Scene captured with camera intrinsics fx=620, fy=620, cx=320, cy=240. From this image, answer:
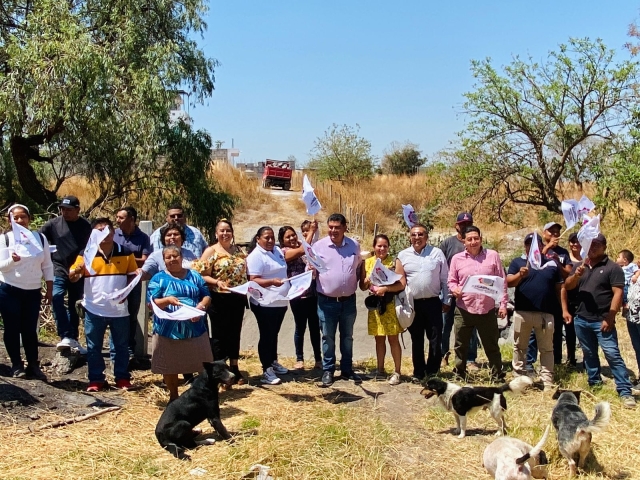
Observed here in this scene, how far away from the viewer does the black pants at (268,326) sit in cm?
655

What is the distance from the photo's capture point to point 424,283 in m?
6.52

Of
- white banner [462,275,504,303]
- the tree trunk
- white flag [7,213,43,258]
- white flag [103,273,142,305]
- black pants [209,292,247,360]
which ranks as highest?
the tree trunk

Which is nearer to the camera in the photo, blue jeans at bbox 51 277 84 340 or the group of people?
the group of people

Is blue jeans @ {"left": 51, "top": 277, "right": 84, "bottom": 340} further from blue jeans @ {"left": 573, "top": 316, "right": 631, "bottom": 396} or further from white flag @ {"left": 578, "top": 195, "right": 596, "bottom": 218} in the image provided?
white flag @ {"left": 578, "top": 195, "right": 596, "bottom": 218}

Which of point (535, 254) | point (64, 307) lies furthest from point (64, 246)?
point (535, 254)

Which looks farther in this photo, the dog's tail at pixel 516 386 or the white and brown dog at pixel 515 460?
the dog's tail at pixel 516 386

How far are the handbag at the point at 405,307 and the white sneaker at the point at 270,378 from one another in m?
1.48

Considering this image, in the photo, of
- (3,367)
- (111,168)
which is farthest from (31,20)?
(3,367)

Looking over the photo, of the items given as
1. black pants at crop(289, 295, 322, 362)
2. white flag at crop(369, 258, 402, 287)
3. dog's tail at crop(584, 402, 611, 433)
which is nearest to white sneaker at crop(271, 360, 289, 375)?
black pants at crop(289, 295, 322, 362)

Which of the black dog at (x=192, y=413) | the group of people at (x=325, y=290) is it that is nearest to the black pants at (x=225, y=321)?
the group of people at (x=325, y=290)

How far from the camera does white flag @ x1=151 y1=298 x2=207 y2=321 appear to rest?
526 centimetres

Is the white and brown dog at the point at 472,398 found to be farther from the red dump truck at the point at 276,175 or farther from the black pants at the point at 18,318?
the red dump truck at the point at 276,175

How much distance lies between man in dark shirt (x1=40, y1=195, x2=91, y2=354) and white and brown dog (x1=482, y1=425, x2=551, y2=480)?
15.7ft

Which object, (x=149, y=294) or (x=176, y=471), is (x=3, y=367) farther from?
(x=176, y=471)
